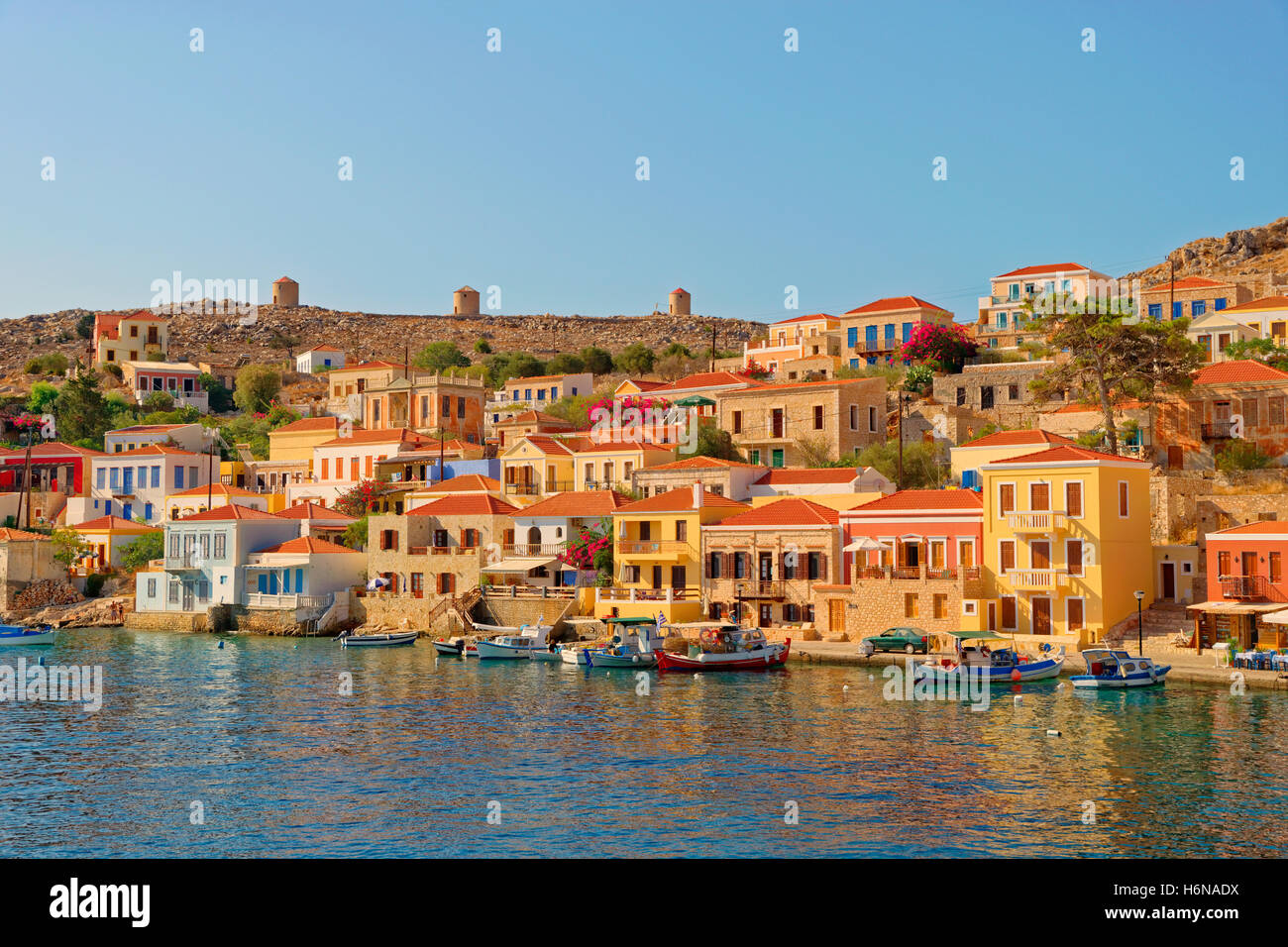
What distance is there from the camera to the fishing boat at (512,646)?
48.9m

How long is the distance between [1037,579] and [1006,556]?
5.26 ft

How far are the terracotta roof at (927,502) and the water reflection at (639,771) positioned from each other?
9.71 metres

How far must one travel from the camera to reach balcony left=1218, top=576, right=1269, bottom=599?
4103 cm

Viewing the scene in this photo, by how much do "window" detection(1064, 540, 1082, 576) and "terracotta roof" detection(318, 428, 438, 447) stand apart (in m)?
43.6

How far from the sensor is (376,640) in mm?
54094

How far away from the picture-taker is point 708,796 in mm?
23641

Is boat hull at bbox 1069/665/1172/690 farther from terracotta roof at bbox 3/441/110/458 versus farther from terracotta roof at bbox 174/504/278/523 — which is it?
terracotta roof at bbox 3/441/110/458

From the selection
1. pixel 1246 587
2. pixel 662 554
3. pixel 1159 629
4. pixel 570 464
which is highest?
pixel 570 464

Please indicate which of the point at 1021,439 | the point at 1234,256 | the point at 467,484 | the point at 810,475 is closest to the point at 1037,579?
the point at 1021,439

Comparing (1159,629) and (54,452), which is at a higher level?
(54,452)

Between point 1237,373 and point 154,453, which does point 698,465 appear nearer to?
point 1237,373

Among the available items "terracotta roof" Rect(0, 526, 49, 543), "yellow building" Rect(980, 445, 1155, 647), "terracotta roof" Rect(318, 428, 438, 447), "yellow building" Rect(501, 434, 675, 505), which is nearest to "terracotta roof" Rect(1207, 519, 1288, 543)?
"yellow building" Rect(980, 445, 1155, 647)
